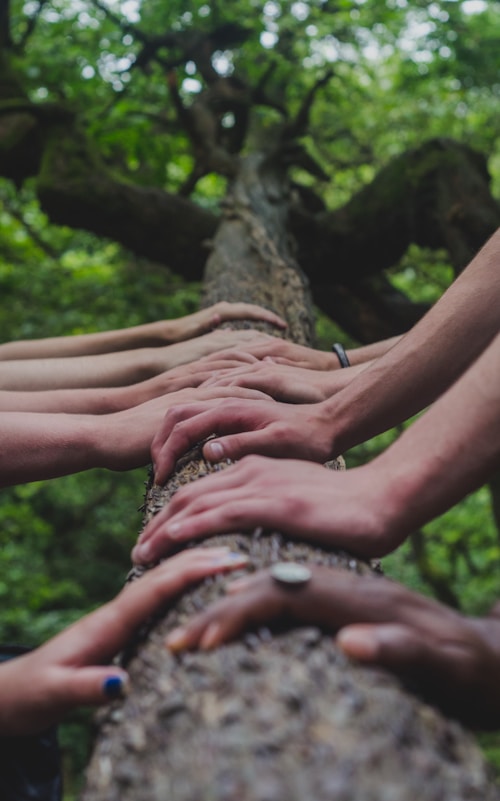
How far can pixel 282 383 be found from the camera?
7.39ft

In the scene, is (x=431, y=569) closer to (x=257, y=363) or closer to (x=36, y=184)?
(x=36, y=184)

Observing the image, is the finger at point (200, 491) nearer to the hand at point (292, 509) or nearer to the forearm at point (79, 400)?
the hand at point (292, 509)

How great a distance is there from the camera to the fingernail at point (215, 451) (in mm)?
1706

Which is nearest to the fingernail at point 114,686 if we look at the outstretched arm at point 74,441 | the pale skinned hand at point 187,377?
the outstretched arm at point 74,441

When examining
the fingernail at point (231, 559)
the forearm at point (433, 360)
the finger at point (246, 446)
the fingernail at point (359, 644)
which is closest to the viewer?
the fingernail at point (359, 644)

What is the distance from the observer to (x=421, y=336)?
1835 mm

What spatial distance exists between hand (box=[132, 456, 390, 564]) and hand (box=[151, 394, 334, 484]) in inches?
12.3

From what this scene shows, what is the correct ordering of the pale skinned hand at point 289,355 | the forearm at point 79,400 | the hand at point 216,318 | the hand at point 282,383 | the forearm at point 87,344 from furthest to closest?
the hand at point 216,318, the forearm at point 87,344, the pale skinned hand at point 289,355, the forearm at point 79,400, the hand at point 282,383

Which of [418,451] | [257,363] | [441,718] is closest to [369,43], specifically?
[257,363]

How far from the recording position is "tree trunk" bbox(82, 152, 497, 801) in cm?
78

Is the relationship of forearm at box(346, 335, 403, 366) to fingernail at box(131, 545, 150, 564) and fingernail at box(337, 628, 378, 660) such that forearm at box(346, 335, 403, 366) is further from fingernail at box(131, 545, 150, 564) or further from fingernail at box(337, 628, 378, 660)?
fingernail at box(337, 628, 378, 660)

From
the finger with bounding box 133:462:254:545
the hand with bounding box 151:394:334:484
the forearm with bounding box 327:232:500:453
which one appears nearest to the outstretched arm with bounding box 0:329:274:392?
the hand with bounding box 151:394:334:484

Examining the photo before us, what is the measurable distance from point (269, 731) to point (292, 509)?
0.46 meters

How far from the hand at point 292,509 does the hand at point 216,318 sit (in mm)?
2095
